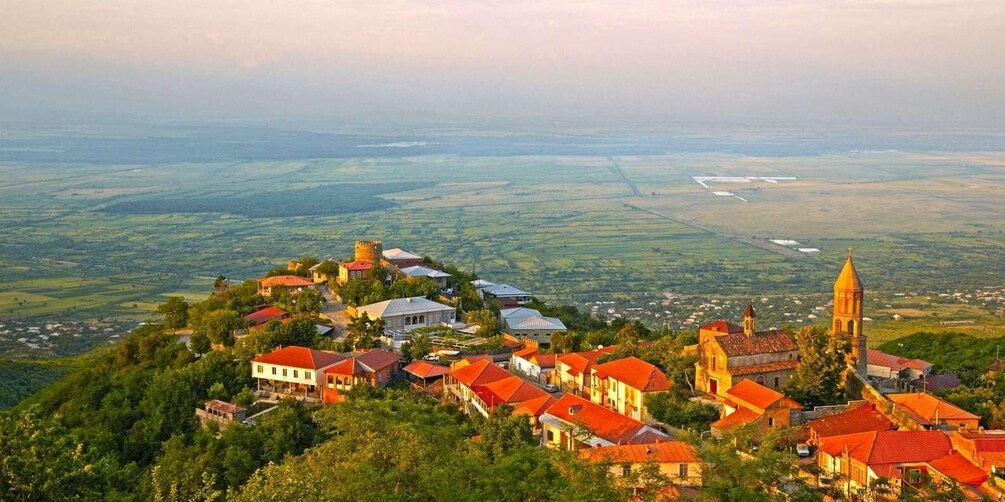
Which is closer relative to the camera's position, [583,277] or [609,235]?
[583,277]

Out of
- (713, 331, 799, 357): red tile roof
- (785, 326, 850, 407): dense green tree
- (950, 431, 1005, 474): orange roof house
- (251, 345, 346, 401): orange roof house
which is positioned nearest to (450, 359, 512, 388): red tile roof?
(251, 345, 346, 401): orange roof house

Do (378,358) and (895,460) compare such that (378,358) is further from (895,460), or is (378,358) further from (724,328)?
(895,460)

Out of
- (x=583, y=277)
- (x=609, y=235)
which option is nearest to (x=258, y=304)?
(x=583, y=277)

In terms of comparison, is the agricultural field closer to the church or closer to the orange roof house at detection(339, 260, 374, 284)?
the orange roof house at detection(339, 260, 374, 284)

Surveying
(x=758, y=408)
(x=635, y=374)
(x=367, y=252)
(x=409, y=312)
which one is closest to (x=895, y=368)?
(x=635, y=374)

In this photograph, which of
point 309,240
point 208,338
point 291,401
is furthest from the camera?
point 309,240

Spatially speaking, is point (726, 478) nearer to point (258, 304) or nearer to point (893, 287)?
point (258, 304)

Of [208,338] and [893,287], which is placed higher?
[208,338]
